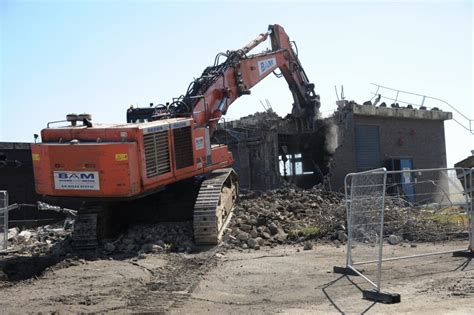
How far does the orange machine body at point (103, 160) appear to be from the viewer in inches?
464

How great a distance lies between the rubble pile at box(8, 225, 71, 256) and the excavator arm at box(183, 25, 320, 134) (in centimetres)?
472

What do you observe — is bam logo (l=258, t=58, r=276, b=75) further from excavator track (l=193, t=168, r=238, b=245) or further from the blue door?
the blue door

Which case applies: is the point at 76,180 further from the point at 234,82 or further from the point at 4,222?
the point at 234,82

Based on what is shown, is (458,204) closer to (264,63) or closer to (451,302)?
(451,302)

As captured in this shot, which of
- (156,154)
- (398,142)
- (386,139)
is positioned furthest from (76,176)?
(398,142)

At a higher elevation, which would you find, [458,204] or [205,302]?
[458,204]

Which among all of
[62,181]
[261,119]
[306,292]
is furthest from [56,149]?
[261,119]

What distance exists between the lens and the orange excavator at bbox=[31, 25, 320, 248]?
1187cm

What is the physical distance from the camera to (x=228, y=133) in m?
24.4

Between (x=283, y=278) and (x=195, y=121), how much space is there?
612 centimetres

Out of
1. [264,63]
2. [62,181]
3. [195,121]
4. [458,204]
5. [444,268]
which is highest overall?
[264,63]

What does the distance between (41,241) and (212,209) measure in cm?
506

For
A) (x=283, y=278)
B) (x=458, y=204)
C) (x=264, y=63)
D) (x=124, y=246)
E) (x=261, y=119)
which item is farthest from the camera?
(x=261, y=119)

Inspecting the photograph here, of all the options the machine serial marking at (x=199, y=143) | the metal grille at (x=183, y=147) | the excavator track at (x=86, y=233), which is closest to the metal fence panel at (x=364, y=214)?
the metal grille at (x=183, y=147)
